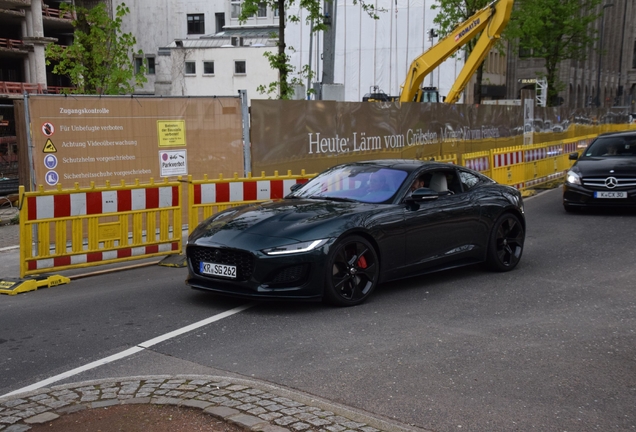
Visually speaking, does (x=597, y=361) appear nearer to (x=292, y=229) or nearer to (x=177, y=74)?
(x=292, y=229)

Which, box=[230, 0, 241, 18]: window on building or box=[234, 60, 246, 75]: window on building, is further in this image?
box=[230, 0, 241, 18]: window on building

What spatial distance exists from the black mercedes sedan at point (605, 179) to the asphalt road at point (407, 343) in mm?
5526

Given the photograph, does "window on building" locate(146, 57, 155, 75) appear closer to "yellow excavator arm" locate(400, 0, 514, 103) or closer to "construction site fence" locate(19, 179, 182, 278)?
"yellow excavator arm" locate(400, 0, 514, 103)

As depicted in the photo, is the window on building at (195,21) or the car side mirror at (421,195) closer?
the car side mirror at (421,195)

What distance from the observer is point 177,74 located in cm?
7300

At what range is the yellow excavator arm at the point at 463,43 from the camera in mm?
24891

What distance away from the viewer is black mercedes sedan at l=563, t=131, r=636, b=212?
1481 centimetres

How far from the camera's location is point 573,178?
15477 mm

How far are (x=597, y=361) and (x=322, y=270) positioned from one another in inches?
105

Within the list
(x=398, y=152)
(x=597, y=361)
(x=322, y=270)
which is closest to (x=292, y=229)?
(x=322, y=270)

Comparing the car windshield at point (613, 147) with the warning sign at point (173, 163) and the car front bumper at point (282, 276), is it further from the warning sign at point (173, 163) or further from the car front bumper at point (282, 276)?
the car front bumper at point (282, 276)

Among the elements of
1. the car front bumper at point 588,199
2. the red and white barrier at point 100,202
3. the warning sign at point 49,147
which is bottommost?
the car front bumper at point 588,199

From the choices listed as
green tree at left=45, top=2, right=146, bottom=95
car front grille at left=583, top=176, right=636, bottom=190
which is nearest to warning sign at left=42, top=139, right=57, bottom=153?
car front grille at left=583, top=176, right=636, bottom=190

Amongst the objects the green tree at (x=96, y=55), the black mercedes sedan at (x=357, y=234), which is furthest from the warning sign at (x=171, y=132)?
the green tree at (x=96, y=55)
